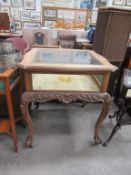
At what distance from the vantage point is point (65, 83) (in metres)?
1.32

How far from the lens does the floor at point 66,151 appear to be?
1.24 meters

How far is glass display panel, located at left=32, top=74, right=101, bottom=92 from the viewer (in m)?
1.24

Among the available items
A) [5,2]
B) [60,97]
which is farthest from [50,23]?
[60,97]

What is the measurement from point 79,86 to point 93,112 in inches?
30.4

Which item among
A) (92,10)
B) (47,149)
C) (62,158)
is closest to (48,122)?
(47,149)

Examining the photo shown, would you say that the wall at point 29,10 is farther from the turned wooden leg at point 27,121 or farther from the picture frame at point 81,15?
the turned wooden leg at point 27,121

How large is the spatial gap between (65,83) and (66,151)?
2.05ft

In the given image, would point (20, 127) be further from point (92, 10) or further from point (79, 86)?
point (92, 10)

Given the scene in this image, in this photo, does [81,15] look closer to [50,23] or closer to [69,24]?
[69,24]

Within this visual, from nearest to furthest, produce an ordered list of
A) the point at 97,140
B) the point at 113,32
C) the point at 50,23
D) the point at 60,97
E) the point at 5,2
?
the point at 60,97, the point at 97,140, the point at 113,32, the point at 5,2, the point at 50,23

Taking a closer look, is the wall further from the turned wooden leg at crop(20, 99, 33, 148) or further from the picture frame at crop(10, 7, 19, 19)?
the turned wooden leg at crop(20, 99, 33, 148)

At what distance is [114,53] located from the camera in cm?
173

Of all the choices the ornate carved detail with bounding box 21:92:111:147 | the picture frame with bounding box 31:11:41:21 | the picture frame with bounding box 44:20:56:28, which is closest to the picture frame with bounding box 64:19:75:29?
the picture frame with bounding box 44:20:56:28

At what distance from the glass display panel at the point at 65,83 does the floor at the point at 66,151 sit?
0.59 meters
